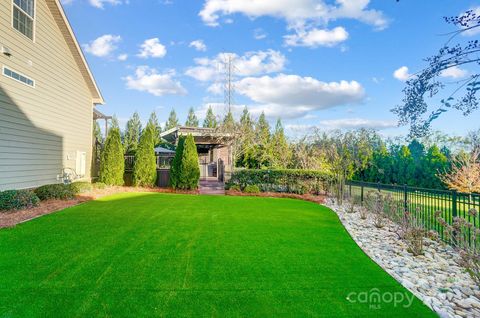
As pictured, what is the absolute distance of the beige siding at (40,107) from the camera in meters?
8.31

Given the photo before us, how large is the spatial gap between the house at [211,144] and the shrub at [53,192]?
6.38 m

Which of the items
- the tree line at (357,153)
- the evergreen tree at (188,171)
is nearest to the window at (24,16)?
the tree line at (357,153)

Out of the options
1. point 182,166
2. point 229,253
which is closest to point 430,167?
point 182,166

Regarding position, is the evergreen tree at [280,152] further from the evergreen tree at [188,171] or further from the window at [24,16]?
the window at [24,16]

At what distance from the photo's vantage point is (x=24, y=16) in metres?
9.19

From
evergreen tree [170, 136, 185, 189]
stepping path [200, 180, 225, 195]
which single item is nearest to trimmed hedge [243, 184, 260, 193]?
stepping path [200, 180, 225, 195]

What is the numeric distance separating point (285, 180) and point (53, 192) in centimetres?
967

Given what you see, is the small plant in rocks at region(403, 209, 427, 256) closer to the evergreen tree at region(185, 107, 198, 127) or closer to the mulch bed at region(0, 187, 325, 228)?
the mulch bed at region(0, 187, 325, 228)

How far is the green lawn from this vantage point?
3.12m

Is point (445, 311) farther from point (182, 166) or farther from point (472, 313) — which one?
point (182, 166)

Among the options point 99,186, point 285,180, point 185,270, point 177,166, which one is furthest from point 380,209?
point 99,186

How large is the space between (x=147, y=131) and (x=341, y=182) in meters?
10.1

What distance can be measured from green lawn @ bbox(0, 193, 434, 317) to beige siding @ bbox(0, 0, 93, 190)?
316 cm

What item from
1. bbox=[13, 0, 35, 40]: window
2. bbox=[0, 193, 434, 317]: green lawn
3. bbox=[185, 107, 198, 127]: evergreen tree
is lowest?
bbox=[0, 193, 434, 317]: green lawn
